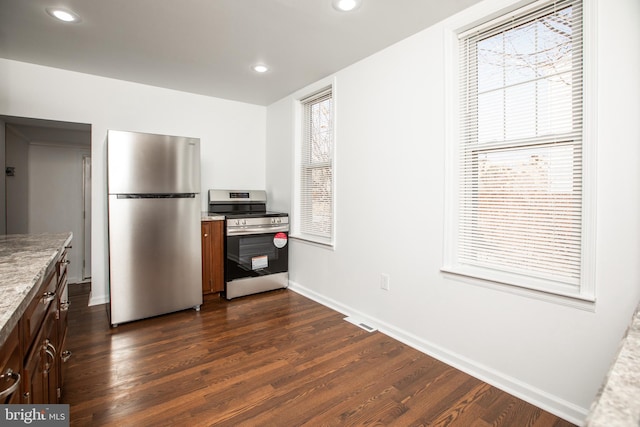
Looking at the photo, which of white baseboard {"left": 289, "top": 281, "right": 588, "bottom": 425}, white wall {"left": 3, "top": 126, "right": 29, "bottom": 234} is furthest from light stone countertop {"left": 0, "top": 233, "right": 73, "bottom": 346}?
white wall {"left": 3, "top": 126, "right": 29, "bottom": 234}

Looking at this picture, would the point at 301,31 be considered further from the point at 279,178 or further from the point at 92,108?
the point at 92,108

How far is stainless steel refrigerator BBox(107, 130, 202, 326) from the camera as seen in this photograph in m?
2.91

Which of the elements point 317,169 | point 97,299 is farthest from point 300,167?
point 97,299

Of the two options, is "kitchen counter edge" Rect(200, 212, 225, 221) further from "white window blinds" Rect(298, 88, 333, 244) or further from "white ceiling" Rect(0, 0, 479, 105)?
"white ceiling" Rect(0, 0, 479, 105)

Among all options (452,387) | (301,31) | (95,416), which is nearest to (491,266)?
(452,387)

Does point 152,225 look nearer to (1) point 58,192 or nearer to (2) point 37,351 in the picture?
(2) point 37,351

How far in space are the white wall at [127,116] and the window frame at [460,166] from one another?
2860mm

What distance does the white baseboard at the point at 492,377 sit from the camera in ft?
5.75

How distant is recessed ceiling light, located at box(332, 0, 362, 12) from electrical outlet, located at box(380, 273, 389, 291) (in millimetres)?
2027

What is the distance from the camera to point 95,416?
5.64 feet

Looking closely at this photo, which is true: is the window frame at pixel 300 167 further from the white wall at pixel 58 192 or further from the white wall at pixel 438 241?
the white wall at pixel 58 192

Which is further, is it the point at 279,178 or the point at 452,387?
the point at 279,178

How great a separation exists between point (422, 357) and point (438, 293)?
48 centimetres

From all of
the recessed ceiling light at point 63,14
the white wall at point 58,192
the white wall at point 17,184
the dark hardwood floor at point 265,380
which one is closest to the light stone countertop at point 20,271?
the dark hardwood floor at point 265,380
